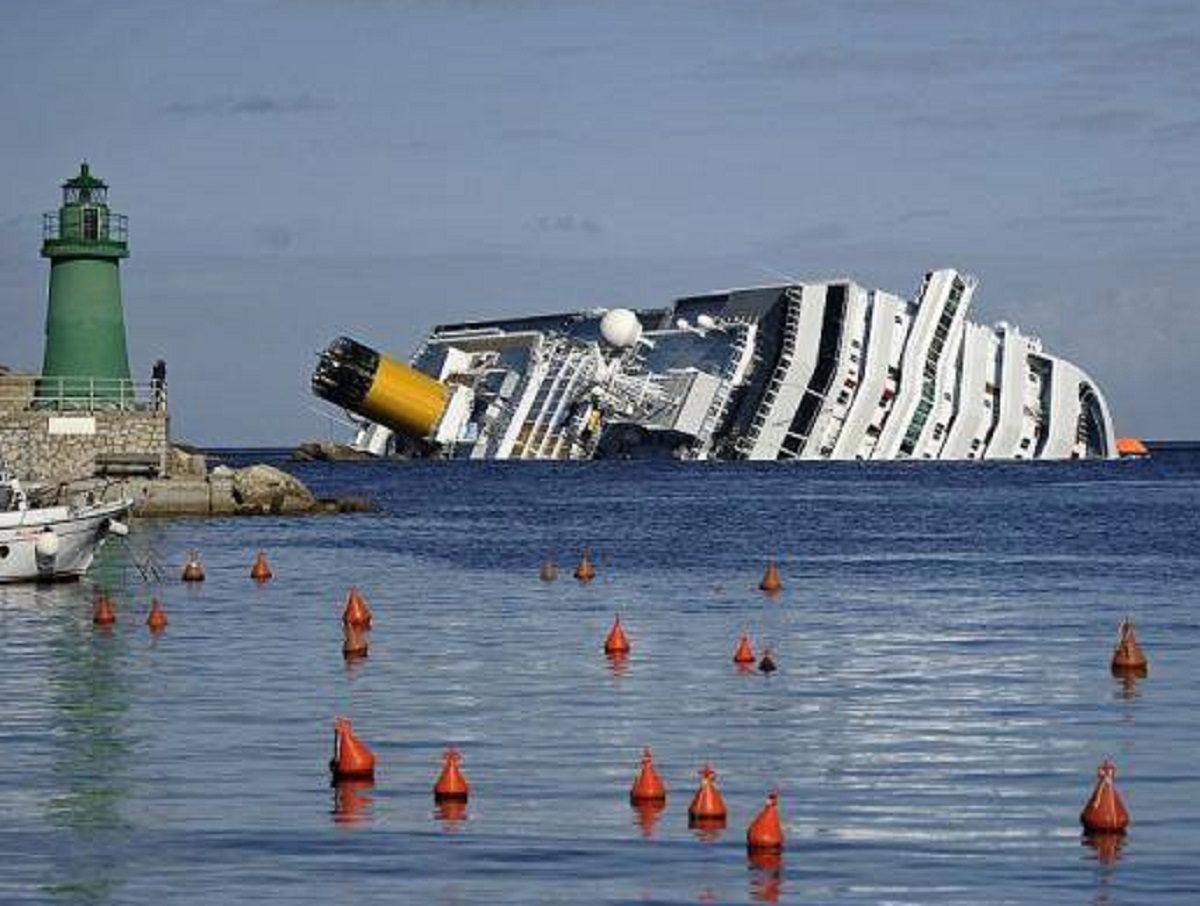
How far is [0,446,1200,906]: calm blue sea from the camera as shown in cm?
2142

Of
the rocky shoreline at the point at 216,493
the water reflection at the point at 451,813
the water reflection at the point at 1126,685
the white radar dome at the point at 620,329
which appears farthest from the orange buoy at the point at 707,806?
the white radar dome at the point at 620,329

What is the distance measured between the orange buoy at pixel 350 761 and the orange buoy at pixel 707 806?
366 centimetres

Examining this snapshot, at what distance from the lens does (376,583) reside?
55281 millimetres

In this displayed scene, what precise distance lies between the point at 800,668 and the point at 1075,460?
109m

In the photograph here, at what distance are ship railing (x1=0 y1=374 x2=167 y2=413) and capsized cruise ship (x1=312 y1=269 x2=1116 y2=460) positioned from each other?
47081 millimetres

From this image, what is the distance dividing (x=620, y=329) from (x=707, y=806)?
106 m

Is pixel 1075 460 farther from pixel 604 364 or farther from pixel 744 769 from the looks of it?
pixel 744 769

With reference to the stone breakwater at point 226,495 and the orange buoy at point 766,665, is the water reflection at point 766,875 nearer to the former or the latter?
the orange buoy at point 766,665

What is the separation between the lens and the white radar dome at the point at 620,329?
129125 millimetres

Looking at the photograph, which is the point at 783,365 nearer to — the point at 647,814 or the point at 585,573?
the point at 585,573

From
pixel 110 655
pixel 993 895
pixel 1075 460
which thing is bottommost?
pixel 993 895

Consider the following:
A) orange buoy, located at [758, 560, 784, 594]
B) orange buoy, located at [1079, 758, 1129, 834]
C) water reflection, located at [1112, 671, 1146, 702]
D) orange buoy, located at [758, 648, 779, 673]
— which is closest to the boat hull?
orange buoy, located at [758, 560, 784, 594]

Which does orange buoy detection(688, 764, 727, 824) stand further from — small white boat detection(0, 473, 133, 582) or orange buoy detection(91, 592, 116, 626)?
small white boat detection(0, 473, 133, 582)

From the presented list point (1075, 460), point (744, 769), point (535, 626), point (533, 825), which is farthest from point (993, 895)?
point (1075, 460)
